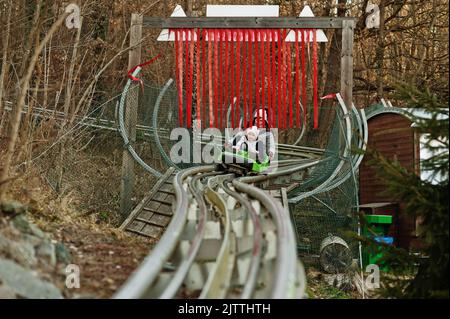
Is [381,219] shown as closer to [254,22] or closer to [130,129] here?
[254,22]

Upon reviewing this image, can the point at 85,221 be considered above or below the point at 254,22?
below

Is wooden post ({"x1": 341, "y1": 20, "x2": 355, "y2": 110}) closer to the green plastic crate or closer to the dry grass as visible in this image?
the green plastic crate

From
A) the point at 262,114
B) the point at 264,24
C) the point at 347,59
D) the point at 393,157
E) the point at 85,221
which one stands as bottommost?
the point at 85,221

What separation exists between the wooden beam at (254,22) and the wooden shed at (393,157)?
2.35m

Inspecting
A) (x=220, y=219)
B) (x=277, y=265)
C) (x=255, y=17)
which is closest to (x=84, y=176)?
(x=255, y=17)

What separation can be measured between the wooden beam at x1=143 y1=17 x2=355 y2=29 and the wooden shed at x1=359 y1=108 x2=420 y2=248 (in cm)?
235

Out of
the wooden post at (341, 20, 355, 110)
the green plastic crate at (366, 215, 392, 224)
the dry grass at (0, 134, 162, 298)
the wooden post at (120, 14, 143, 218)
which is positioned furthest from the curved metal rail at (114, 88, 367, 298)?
the wooden post at (341, 20, 355, 110)

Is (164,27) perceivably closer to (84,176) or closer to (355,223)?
(84,176)

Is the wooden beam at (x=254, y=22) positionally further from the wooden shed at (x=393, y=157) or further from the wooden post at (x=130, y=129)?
the wooden shed at (x=393, y=157)

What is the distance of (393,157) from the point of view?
12.4 meters

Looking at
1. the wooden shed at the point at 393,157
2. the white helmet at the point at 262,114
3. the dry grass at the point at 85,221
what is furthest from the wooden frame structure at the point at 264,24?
the dry grass at the point at 85,221

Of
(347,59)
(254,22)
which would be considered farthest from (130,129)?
(347,59)

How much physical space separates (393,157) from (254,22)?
411cm

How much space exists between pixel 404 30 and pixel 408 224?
929 cm
